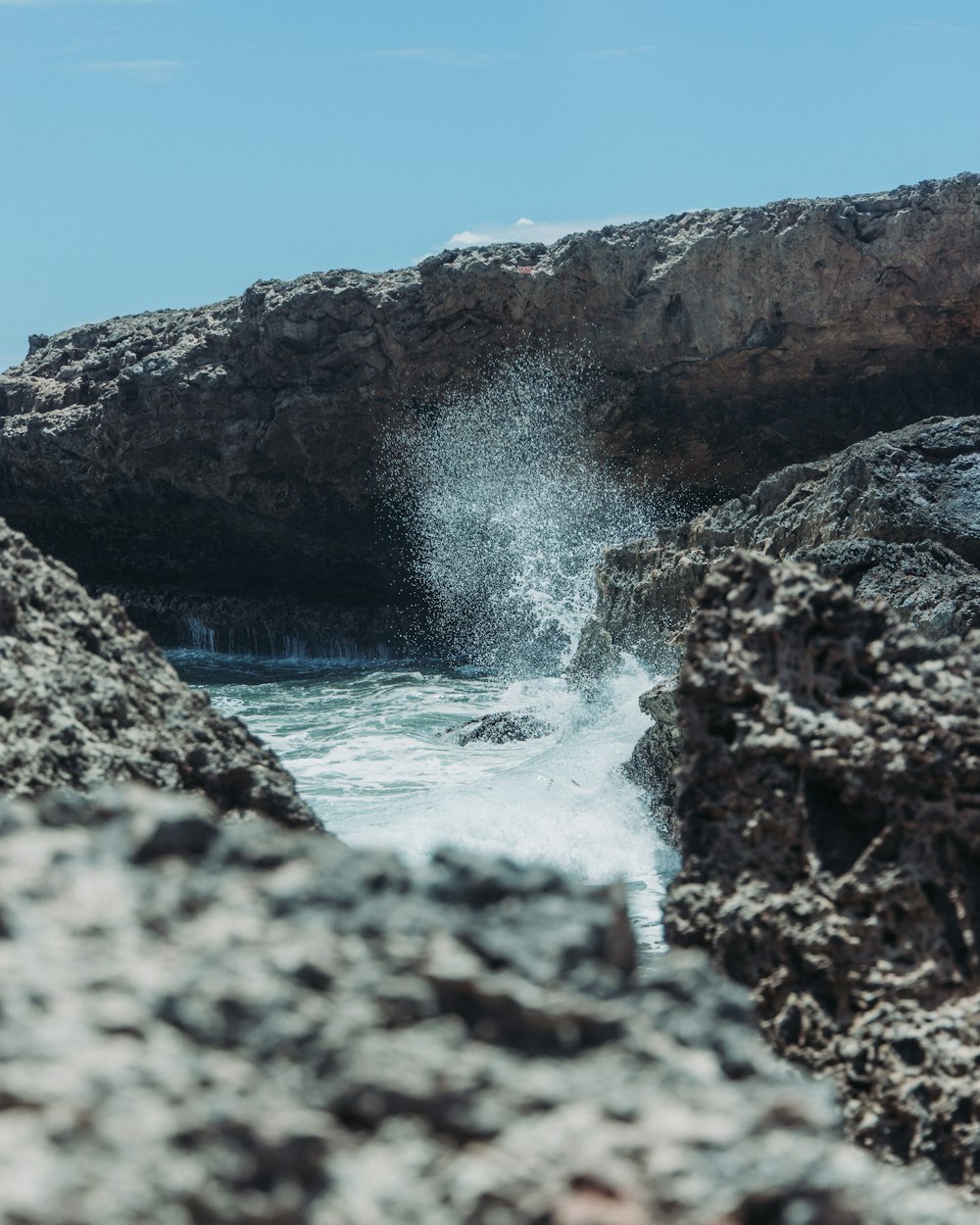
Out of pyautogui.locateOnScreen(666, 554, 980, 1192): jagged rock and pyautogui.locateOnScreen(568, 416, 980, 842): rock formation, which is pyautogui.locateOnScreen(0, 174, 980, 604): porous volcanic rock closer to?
pyautogui.locateOnScreen(568, 416, 980, 842): rock formation

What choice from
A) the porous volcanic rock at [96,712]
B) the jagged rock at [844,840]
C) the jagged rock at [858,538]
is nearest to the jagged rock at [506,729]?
the jagged rock at [858,538]

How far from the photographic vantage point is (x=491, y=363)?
16984 millimetres

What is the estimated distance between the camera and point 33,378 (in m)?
19.0

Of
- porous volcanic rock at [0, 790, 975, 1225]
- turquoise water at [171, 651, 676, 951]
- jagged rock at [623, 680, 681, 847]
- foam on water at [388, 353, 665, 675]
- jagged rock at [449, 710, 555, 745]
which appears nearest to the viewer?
porous volcanic rock at [0, 790, 975, 1225]

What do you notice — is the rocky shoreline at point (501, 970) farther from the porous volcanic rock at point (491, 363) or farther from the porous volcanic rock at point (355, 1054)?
the porous volcanic rock at point (491, 363)

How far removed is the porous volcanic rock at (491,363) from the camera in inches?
607

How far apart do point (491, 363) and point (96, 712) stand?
14.6 meters

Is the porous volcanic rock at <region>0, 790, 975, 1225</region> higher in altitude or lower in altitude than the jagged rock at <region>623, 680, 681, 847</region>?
higher

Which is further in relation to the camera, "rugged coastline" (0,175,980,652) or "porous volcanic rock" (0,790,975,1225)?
"rugged coastline" (0,175,980,652)

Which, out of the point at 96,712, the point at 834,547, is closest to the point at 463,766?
the point at 834,547

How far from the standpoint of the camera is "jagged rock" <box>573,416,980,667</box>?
758 centimetres

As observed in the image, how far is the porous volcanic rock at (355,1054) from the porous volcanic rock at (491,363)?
14.7 meters

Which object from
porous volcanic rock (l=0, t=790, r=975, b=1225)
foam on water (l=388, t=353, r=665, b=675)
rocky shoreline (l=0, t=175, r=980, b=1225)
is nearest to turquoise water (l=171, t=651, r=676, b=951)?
foam on water (l=388, t=353, r=665, b=675)

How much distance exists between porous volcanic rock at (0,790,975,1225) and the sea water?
7.98 metres
